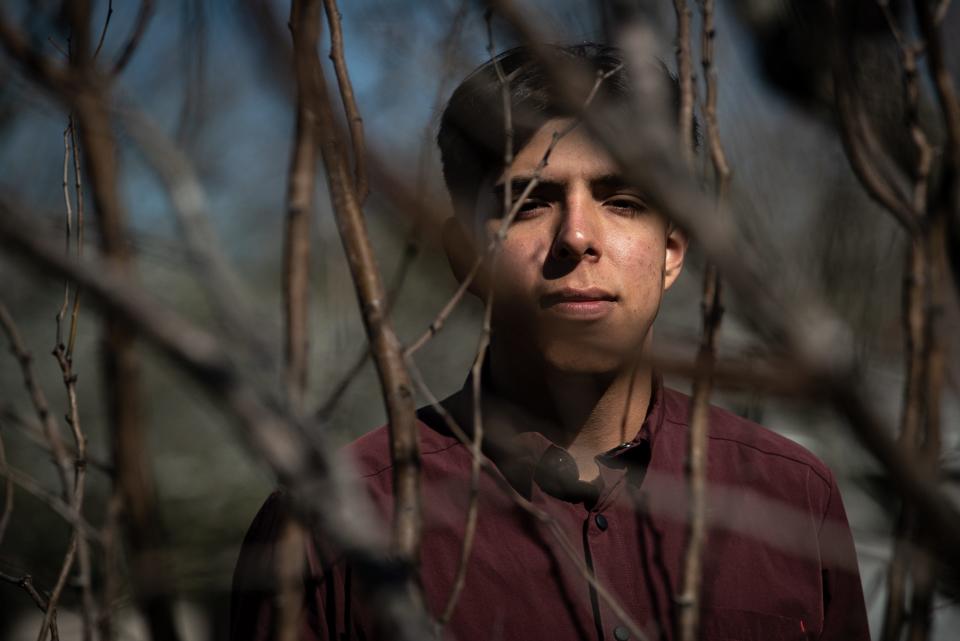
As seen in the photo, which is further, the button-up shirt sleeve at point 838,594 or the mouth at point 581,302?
the button-up shirt sleeve at point 838,594

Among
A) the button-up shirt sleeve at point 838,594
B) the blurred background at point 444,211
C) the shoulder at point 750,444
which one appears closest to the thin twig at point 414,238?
the blurred background at point 444,211

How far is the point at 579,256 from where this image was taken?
1.21 meters

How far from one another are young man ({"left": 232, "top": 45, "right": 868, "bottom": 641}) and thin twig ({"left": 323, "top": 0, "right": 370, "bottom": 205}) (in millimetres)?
347

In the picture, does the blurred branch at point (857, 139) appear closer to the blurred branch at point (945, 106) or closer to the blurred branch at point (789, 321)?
the blurred branch at point (945, 106)

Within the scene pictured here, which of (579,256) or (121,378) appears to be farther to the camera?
(579,256)

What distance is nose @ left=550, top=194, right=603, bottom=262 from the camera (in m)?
1.20

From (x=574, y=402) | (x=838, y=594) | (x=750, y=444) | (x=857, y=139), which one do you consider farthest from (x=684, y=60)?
(x=838, y=594)

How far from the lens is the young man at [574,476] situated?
1.21 meters

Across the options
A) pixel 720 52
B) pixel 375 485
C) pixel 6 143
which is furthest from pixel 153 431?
pixel 720 52

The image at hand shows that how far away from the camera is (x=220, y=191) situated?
96cm

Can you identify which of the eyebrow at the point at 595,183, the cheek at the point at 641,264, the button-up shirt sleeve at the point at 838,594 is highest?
the eyebrow at the point at 595,183

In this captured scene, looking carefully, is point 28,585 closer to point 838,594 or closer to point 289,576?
point 289,576

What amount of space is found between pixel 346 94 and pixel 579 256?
44 centimetres

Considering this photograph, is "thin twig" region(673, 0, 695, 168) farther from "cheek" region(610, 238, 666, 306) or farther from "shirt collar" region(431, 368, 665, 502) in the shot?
"shirt collar" region(431, 368, 665, 502)
